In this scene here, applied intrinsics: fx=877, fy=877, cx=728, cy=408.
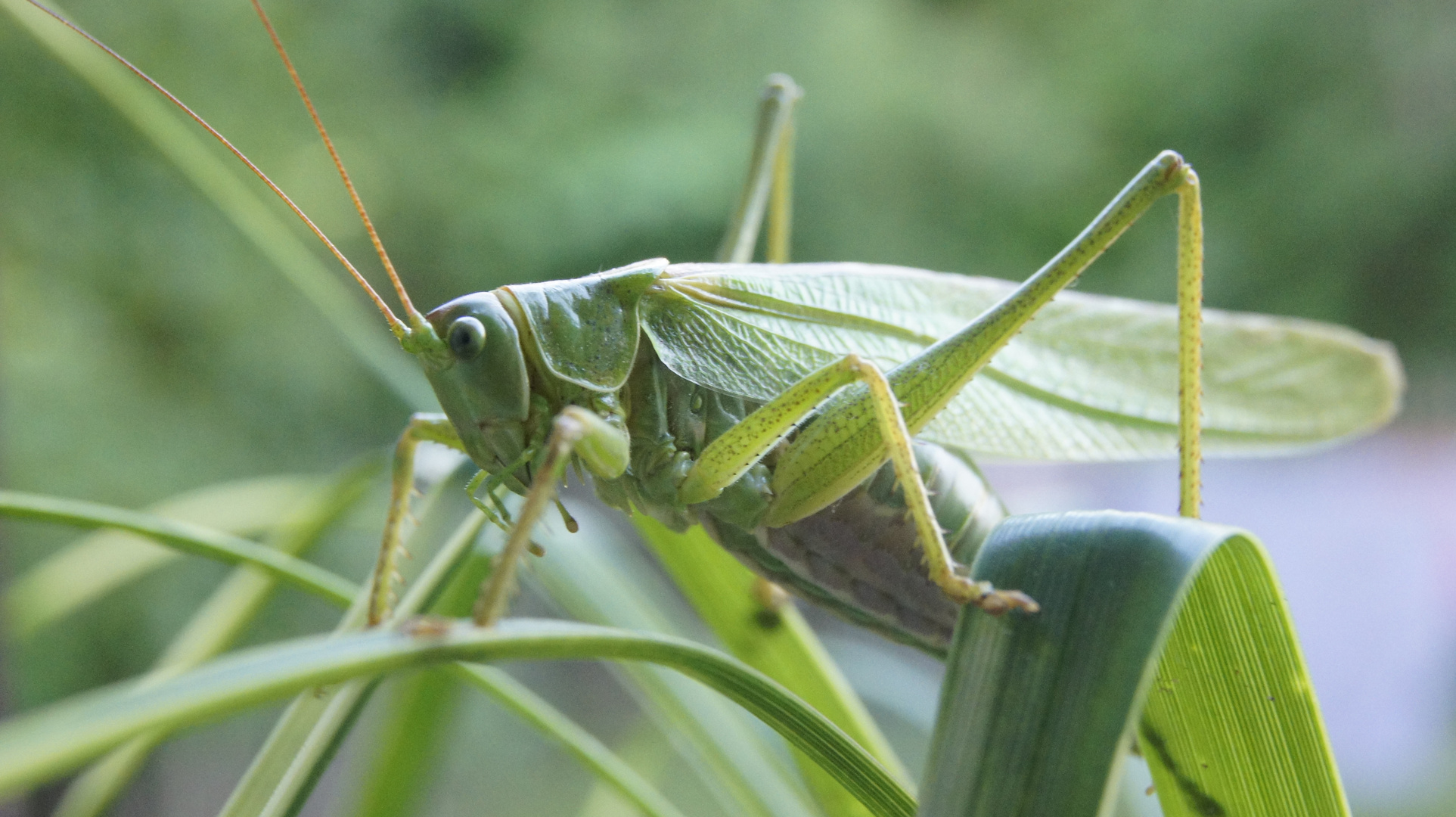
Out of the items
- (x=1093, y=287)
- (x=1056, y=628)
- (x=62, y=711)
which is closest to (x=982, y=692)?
(x=1056, y=628)

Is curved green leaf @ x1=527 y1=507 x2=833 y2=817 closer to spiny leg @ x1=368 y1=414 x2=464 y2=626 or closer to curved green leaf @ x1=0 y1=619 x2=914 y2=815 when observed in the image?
spiny leg @ x1=368 y1=414 x2=464 y2=626

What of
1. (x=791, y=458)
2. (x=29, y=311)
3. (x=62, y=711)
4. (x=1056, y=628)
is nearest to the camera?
(x=62, y=711)

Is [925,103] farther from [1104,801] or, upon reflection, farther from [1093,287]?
[1104,801]

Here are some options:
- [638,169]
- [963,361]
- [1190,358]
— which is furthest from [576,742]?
[638,169]

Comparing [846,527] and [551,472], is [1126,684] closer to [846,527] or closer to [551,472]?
[551,472]

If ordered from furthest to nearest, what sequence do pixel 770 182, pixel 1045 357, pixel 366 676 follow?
pixel 770 182 → pixel 1045 357 → pixel 366 676
